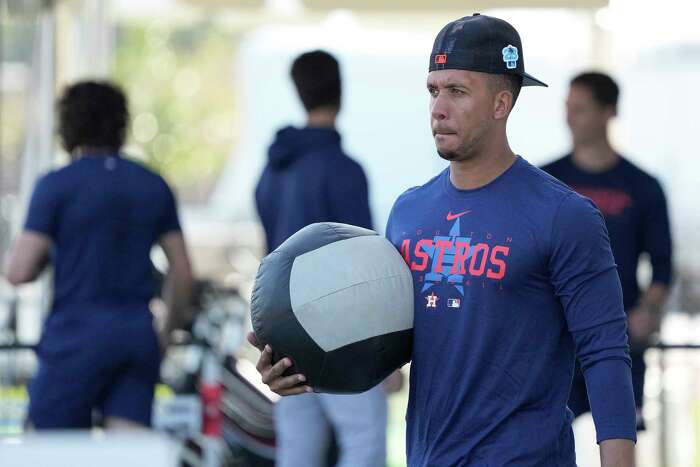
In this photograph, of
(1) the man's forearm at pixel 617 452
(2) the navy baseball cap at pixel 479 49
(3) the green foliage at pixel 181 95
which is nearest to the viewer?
(1) the man's forearm at pixel 617 452

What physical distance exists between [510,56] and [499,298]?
0.50 metres

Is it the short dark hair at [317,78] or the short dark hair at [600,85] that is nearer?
the short dark hair at [317,78]

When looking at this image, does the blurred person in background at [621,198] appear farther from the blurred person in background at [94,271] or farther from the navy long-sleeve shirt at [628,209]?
the blurred person in background at [94,271]

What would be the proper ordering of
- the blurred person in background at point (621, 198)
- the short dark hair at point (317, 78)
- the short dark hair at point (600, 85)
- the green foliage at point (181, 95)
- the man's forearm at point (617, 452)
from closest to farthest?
the man's forearm at point (617, 452) → the short dark hair at point (317, 78) → the blurred person in background at point (621, 198) → the short dark hair at point (600, 85) → the green foliage at point (181, 95)

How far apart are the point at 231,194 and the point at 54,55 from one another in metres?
6.67

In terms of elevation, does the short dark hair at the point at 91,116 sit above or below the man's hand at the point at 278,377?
above

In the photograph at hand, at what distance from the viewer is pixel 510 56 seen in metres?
2.87

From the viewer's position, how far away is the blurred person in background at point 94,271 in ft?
15.6

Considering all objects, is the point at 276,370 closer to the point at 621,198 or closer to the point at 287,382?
the point at 287,382

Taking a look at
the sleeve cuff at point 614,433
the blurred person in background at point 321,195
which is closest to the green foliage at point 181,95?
the blurred person in background at point 321,195

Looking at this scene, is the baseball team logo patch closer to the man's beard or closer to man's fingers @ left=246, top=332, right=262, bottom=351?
the man's beard

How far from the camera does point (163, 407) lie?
689 centimetres

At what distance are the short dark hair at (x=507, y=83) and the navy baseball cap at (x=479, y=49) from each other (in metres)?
0.01

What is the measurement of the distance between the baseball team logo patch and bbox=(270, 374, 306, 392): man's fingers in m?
0.77
